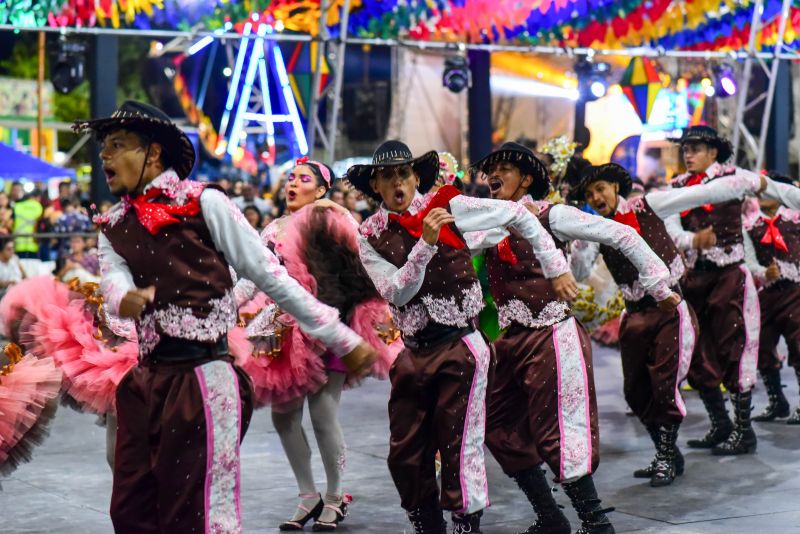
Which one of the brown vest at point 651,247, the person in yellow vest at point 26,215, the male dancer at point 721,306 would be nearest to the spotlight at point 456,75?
the person in yellow vest at point 26,215

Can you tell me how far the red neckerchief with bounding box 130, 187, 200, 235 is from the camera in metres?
4.08

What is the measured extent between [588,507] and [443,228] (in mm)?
1469

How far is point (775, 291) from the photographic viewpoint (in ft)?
30.7

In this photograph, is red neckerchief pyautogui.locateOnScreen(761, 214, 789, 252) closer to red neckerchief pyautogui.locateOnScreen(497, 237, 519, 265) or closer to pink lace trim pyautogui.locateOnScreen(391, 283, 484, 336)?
red neckerchief pyautogui.locateOnScreen(497, 237, 519, 265)

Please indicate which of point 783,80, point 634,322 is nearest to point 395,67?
point 783,80

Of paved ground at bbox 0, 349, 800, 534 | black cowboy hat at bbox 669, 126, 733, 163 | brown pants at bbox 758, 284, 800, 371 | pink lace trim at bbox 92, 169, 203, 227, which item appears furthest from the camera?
brown pants at bbox 758, 284, 800, 371

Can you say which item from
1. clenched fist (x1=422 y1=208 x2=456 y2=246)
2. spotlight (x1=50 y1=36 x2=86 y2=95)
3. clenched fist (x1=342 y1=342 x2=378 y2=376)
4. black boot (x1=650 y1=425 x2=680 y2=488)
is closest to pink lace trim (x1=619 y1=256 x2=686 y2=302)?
black boot (x1=650 y1=425 x2=680 y2=488)

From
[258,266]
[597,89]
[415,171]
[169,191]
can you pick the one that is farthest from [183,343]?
[597,89]

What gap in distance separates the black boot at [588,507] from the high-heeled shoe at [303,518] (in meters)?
1.36

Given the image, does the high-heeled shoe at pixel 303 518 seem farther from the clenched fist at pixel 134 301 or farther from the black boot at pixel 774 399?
the black boot at pixel 774 399

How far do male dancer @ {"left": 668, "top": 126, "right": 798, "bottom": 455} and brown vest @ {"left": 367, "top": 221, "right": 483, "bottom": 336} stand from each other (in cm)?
302

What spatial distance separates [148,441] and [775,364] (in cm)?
625

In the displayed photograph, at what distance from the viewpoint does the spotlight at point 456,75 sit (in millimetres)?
17406

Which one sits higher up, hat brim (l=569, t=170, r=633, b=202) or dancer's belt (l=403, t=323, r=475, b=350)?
hat brim (l=569, t=170, r=633, b=202)
